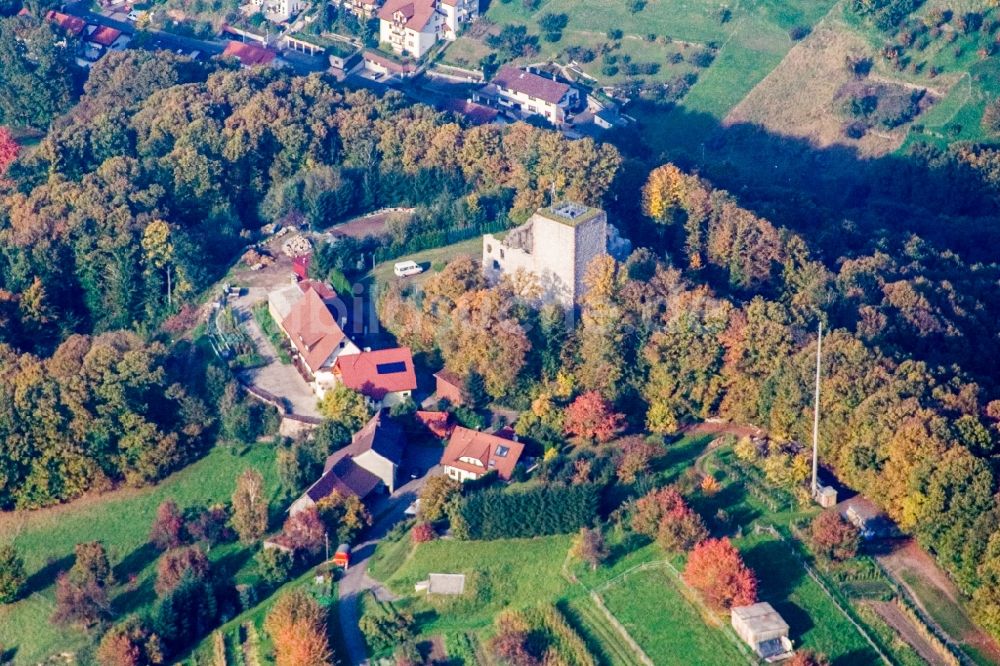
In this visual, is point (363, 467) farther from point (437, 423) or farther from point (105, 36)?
point (105, 36)

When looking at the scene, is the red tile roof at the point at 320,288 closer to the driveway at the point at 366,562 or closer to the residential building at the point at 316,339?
the residential building at the point at 316,339

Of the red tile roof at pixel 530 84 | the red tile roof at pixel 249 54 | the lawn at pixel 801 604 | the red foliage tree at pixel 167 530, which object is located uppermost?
the lawn at pixel 801 604

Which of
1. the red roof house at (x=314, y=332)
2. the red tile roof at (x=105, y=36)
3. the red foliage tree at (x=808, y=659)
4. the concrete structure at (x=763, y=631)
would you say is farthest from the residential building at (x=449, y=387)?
the red tile roof at (x=105, y=36)

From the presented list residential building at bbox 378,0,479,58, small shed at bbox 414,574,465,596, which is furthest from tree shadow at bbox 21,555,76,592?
residential building at bbox 378,0,479,58

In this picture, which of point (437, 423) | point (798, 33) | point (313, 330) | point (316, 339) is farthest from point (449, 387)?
point (798, 33)

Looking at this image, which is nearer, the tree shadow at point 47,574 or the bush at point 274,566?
the bush at point 274,566

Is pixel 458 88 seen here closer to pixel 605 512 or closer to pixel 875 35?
pixel 875 35

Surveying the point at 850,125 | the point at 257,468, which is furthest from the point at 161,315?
the point at 850,125
